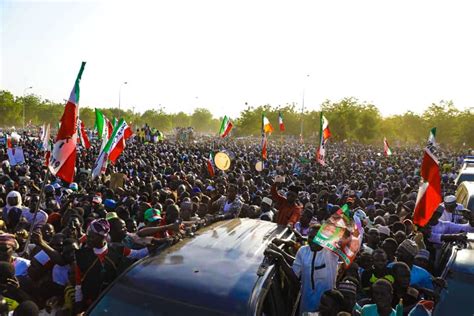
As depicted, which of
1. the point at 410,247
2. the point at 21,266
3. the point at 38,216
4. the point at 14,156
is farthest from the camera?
the point at 14,156

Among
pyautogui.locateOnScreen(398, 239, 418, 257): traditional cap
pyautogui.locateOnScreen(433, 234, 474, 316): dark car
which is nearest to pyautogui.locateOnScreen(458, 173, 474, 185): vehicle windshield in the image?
pyautogui.locateOnScreen(398, 239, 418, 257): traditional cap

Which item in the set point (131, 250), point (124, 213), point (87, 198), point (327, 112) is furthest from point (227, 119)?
point (327, 112)

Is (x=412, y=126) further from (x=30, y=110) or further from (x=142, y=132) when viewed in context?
(x=30, y=110)

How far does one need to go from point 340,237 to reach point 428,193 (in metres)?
2.55

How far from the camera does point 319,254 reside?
4.13 meters

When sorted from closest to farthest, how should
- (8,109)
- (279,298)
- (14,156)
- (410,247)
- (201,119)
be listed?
(279,298) → (410,247) → (14,156) → (8,109) → (201,119)

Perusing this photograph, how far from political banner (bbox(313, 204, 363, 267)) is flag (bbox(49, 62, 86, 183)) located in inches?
169

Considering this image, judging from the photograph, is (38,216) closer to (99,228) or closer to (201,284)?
(99,228)

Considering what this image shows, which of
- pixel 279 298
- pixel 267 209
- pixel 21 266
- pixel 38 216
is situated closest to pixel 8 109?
pixel 38 216

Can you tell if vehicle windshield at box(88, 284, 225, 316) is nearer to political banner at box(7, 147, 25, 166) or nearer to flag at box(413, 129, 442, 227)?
flag at box(413, 129, 442, 227)

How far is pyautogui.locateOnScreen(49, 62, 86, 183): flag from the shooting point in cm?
670

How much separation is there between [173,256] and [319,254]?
142cm

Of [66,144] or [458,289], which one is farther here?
[66,144]

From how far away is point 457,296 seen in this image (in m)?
3.89
